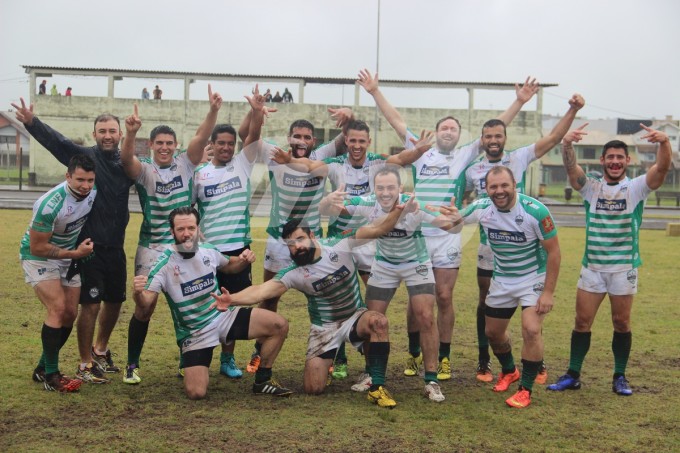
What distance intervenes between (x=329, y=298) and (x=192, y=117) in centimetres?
4242

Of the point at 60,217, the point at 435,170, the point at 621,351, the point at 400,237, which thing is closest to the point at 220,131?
the point at 60,217

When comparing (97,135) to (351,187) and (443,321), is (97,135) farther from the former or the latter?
(443,321)

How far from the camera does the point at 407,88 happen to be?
4709cm

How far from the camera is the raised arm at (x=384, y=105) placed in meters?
8.96

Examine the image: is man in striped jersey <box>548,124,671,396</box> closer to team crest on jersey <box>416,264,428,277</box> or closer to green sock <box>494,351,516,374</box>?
green sock <box>494,351,516,374</box>

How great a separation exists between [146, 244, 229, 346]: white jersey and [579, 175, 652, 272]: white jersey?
13.5 ft

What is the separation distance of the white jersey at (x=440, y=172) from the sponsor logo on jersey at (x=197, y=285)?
273 centimetres

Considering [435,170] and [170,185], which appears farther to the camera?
[435,170]

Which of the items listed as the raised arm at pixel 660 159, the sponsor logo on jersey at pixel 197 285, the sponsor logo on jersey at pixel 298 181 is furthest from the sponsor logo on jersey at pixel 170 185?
the raised arm at pixel 660 159

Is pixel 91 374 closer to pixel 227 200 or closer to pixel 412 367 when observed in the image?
pixel 227 200

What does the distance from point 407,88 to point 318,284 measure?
40.9m

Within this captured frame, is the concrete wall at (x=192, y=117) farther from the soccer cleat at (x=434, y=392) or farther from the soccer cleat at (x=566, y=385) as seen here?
the soccer cleat at (x=434, y=392)

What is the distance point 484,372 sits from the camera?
8.34 meters

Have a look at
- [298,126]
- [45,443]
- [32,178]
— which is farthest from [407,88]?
[45,443]
